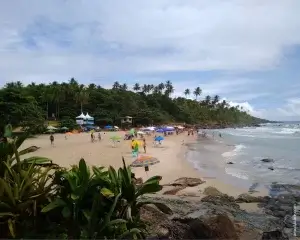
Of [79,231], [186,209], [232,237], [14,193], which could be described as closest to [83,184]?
[79,231]

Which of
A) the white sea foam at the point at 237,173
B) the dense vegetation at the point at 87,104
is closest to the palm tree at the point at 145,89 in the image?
the dense vegetation at the point at 87,104

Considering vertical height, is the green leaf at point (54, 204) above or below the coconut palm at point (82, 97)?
below

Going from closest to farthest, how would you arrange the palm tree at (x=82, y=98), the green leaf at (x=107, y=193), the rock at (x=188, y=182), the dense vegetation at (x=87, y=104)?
the green leaf at (x=107, y=193), the rock at (x=188, y=182), the dense vegetation at (x=87, y=104), the palm tree at (x=82, y=98)

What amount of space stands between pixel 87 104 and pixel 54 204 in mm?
81277

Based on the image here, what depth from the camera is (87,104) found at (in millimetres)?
83812

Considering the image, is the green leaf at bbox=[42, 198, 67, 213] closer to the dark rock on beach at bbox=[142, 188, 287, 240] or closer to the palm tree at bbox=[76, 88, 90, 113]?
the dark rock on beach at bbox=[142, 188, 287, 240]

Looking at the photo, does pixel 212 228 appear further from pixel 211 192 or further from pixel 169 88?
pixel 169 88

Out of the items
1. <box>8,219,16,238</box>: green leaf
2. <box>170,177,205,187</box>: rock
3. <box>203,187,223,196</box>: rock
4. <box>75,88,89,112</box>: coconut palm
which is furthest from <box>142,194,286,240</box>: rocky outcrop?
<box>75,88,89,112</box>: coconut palm

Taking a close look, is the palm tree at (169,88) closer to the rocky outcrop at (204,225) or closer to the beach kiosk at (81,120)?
the beach kiosk at (81,120)

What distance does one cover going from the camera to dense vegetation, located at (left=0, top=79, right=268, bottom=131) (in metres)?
44.6

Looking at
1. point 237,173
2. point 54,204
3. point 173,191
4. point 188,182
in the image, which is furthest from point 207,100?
point 54,204

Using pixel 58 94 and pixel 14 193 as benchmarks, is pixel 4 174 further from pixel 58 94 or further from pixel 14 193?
pixel 58 94

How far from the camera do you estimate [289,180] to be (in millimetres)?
18562

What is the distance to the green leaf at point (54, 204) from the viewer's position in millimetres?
A: 3764
